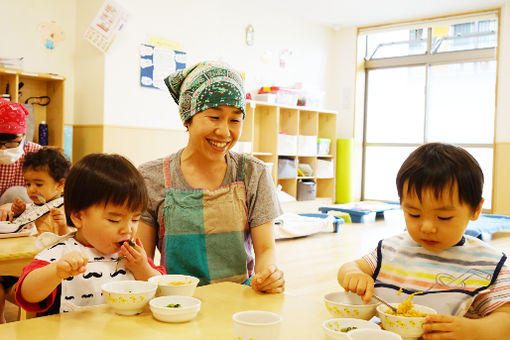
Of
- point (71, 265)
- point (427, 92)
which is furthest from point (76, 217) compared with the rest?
point (427, 92)

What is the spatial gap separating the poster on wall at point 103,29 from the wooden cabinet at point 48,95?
1.73ft

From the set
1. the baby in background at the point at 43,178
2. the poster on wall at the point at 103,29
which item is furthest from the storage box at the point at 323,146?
the baby in background at the point at 43,178

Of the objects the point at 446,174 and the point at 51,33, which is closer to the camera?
the point at 446,174

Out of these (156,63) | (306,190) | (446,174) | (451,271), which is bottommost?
(306,190)

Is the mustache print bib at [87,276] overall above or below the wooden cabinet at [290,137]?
below

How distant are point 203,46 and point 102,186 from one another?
5215mm

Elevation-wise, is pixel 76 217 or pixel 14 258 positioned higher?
pixel 76 217

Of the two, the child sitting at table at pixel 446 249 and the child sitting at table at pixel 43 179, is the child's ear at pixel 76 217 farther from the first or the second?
the child sitting at table at pixel 43 179

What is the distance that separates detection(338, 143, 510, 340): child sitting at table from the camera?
115 cm

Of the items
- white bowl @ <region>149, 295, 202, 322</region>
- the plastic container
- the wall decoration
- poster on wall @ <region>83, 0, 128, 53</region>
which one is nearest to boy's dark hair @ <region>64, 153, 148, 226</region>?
white bowl @ <region>149, 295, 202, 322</region>

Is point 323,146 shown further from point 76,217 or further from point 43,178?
point 76,217

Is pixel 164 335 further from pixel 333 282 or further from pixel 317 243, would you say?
pixel 317 243

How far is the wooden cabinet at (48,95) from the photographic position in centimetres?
492

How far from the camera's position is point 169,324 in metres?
1.01
